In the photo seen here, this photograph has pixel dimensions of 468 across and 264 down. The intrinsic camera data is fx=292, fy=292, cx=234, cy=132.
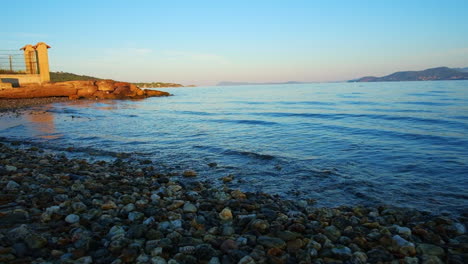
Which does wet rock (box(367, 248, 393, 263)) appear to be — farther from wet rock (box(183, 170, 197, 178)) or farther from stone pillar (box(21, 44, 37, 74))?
stone pillar (box(21, 44, 37, 74))

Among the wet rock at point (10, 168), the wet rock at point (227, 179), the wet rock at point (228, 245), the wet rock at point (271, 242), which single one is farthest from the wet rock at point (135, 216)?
the wet rock at point (10, 168)

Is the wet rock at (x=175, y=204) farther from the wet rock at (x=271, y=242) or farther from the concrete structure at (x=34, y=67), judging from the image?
the concrete structure at (x=34, y=67)

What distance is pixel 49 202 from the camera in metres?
4.96

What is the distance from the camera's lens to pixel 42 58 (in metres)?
38.8

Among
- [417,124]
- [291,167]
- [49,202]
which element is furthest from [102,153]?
[417,124]

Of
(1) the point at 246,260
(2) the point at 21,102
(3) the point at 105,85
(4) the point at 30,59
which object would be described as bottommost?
(1) the point at 246,260

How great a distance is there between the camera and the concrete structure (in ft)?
124

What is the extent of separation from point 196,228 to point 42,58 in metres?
44.0

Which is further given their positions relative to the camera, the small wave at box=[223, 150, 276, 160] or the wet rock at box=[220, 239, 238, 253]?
the small wave at box=[223, 150, 276, 160]

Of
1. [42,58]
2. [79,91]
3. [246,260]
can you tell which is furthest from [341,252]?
[79,91]

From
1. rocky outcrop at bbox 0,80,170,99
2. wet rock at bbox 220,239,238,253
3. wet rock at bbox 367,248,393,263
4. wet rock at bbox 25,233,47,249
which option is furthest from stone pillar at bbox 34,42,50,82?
wet rock at bbox 367,248,393,263

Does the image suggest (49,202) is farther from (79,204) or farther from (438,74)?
(438,74)

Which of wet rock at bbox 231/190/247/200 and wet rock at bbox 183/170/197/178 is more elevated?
wet rock at bbox 231/190/247/200

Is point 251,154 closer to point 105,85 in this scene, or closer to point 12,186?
point 12,186
